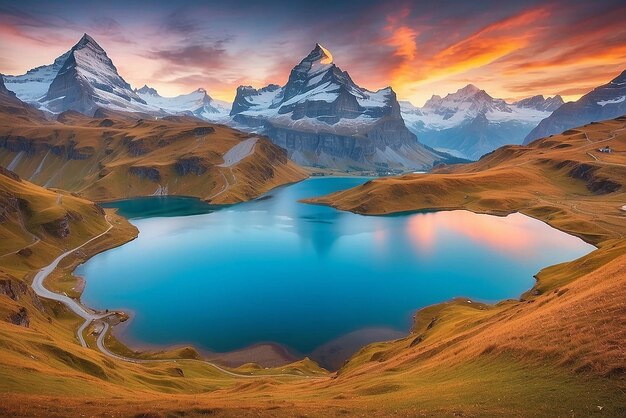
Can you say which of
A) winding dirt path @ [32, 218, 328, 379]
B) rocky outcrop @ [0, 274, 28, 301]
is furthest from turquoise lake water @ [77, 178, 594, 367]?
rocky outcrop @ [0, 274, 28, 301]

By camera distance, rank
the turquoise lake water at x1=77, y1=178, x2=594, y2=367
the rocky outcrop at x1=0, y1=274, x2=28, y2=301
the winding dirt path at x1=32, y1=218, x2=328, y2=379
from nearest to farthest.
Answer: the winding dirt path at x1=32, y1=218, x2=328, y2=379
the rocky outcrop at x1=0, y1=274, x2=28, y2=301
the turquoise lake water at x1=77, y1=178, x2=594, y2=367

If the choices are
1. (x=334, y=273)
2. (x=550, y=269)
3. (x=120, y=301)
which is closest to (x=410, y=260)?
(x=334, y=273)

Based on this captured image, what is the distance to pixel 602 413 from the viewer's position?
23750 mm

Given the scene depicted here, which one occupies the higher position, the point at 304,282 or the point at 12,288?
the point at 12,288

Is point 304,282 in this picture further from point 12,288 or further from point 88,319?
point 12,288

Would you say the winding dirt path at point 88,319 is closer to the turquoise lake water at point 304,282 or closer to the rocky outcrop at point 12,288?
the turquoise lake water at point 304,282

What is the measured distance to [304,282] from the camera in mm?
136375

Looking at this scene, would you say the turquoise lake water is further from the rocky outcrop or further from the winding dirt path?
the rocky outcrop

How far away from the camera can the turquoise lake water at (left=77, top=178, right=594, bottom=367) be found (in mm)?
101875

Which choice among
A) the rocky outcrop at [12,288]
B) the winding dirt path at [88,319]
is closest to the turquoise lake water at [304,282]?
the winding dirt path at [88,319]

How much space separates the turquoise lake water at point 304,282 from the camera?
10188 centimetres

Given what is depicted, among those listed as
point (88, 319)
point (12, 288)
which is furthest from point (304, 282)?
point (12, 288)

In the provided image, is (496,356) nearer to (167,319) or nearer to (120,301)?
(167,319)

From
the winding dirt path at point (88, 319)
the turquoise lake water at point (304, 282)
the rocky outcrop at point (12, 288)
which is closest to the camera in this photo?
the winding dirt path at point (88, 319)
